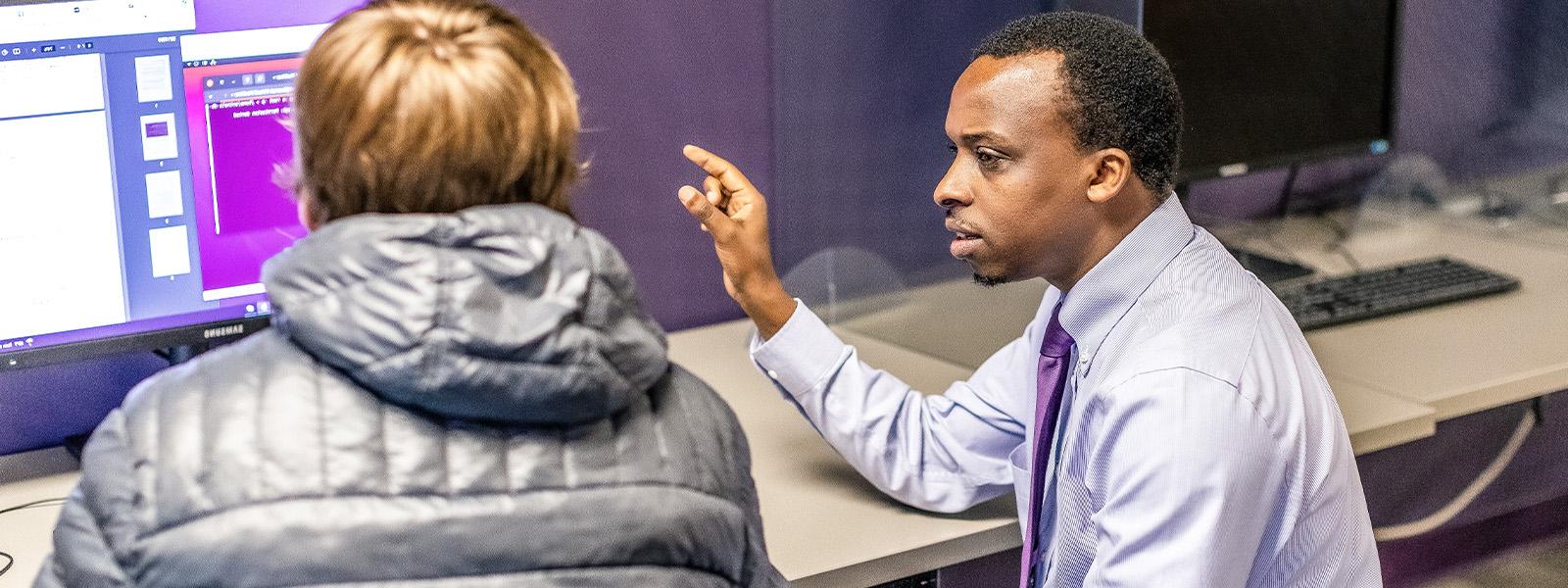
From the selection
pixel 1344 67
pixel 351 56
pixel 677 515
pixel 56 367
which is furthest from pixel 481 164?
pixel 1344 67

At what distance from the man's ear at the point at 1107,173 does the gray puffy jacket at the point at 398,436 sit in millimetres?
551

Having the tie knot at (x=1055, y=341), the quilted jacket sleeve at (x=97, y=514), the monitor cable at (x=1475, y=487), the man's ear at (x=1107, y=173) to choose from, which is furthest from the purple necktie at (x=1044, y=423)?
the monitor cable at (x=1475, y=487)

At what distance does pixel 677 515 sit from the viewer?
88 cm

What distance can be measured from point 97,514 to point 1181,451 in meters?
0.73

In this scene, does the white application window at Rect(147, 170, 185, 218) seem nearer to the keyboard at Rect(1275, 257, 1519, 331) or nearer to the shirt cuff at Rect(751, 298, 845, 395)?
the shirt cuff at Rect(751, 298, 845, 395)

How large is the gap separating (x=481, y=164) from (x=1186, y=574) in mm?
608

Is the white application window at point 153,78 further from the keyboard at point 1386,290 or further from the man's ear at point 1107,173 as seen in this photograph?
the keyboard at point 1386,290

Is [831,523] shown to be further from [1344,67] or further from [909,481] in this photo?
[1344,67]

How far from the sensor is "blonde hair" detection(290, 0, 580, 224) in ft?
2.82

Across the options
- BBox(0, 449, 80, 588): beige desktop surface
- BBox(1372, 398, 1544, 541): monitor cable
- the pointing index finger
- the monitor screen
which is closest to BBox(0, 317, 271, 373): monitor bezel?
BBox(0, 449, 80, 588): beige desktop surface

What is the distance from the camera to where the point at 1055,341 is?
138 cm

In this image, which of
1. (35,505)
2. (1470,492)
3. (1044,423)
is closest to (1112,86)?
(1044,423)

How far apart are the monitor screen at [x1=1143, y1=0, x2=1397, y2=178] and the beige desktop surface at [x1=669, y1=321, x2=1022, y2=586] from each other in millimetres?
521

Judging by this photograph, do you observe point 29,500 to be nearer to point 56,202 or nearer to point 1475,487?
point 56,202
